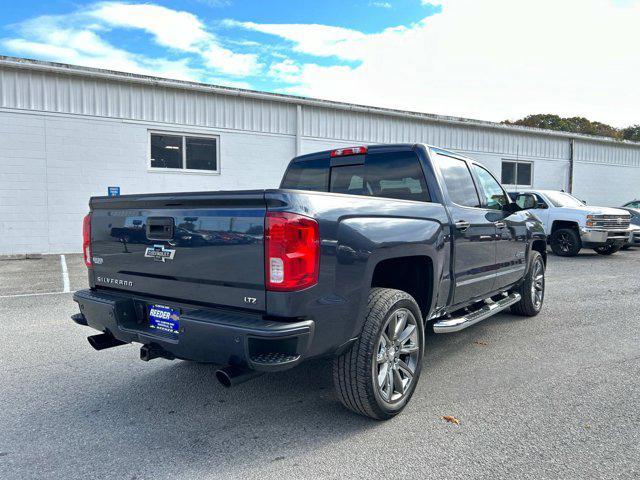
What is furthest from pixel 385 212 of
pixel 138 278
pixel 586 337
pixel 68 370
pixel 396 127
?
pixel 396 127

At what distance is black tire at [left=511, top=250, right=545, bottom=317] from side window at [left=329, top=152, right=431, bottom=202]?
2.67 metres

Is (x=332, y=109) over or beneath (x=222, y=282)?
over

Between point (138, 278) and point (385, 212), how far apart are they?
68.7 inches

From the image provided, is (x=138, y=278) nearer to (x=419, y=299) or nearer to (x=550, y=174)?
(x=419, y=299)

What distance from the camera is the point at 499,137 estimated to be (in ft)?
65.6

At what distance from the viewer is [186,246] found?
9.94 ft

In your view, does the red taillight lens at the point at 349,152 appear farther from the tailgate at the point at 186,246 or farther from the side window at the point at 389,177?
the tailgate at the point at 186,246

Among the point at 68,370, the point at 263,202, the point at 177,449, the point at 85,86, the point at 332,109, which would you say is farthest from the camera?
the point at 332,109

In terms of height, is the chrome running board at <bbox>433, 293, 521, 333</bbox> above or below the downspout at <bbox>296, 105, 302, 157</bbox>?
below

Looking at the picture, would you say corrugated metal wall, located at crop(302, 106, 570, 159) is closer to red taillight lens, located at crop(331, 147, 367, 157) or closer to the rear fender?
red taillight lens, located at crop(331, 147, 367, 157)

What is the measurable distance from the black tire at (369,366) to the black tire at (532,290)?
3.46m

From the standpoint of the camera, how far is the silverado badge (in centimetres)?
311

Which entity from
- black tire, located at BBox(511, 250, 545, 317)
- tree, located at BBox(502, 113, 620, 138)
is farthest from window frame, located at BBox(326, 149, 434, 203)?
tree, located at BBox(502, 113, 620, 138)

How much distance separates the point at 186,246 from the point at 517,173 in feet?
65.9
